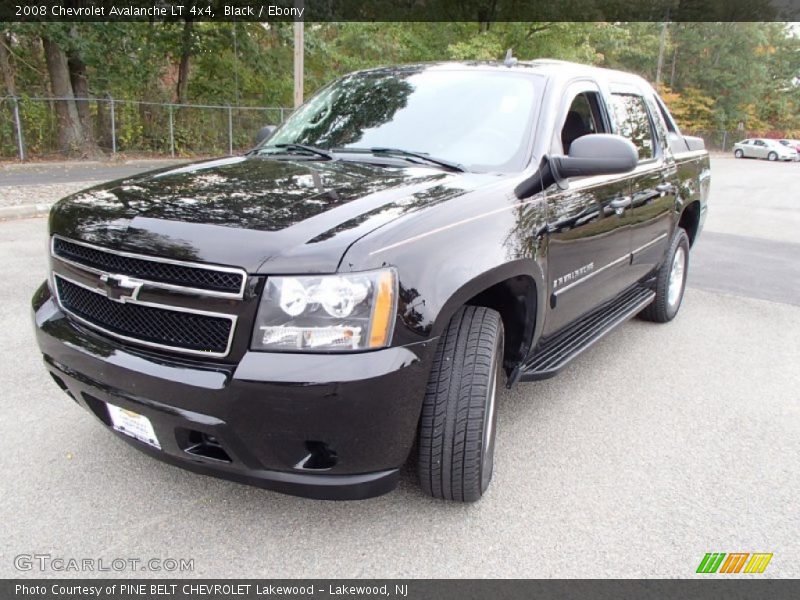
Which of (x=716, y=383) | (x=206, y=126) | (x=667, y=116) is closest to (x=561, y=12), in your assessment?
(x=206, y=126)

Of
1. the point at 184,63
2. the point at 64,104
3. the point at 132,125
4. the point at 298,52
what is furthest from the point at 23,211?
the point at 184,63

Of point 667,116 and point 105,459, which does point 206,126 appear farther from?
point 105,459

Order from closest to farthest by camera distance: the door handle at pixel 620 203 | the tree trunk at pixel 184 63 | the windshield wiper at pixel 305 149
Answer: the windshield wiper at pixel 305 149 → the door handle at pixel 620 203 → the tree trunk at pixel 184 63

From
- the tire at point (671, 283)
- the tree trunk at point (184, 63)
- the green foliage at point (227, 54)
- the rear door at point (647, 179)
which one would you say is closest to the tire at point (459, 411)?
the rear door at point (647, 179)

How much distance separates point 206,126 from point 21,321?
1900cm

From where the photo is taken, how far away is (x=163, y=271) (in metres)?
2.13

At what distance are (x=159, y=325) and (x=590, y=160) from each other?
2.01 m

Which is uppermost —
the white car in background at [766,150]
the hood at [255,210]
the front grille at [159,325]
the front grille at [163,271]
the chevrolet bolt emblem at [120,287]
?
the hood at [255,210]

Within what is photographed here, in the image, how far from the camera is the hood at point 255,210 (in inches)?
80.6

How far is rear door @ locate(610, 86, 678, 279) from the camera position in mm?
4082

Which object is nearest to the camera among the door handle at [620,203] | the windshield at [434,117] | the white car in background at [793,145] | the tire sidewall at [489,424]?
the tire sidewall at [489,424]

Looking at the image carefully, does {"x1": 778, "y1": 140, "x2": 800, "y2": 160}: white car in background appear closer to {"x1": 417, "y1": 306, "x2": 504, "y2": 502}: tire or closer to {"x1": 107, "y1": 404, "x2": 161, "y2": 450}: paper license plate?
{"x1": 417, "y1": 306, "x2": 504, "y2": 502}: tire
